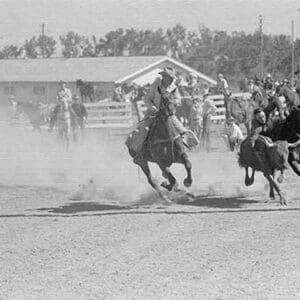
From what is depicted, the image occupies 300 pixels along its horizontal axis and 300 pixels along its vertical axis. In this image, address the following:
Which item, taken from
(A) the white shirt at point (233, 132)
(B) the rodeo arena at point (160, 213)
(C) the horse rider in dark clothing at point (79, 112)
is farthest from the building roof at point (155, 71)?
(A) the white shirt at point (233, 132)

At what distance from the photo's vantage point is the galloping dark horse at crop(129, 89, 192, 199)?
13.8 metres

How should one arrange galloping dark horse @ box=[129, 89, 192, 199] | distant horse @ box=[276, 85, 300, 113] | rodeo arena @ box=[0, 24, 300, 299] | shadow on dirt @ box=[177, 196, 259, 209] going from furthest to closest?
distant horse @ box=[276, 85, 300, 113] < galloping dark horse @ box=[129, 89, 192, 199] < shadow on dirt @ box=[177, 196, 259, 209] < rodeo arena @ box=[0, 24, 300, 299]

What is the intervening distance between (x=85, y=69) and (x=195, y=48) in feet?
81.2

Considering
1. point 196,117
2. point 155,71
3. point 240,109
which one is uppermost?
point 155,71

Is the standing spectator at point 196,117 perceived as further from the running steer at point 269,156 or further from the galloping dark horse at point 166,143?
the running steer at point 269,156

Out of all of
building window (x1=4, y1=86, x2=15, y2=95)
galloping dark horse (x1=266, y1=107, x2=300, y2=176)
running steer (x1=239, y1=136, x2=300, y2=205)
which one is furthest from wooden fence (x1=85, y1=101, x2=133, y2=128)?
building window (x1=4, y1=86, x2=15, y2=95)

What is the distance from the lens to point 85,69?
6450 cm

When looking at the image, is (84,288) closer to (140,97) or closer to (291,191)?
(291,191)

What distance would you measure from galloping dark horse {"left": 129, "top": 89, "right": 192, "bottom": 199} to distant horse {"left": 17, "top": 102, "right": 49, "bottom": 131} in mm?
20380

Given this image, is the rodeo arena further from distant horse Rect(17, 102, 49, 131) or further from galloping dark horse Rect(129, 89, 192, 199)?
distant horse Rect(17, 102, 49, 131)

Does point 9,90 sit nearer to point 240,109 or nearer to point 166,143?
point 240,109

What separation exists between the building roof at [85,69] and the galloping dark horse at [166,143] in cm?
4587

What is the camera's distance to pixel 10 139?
29.7 m

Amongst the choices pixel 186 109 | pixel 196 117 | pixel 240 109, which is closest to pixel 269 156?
pixel 196 117
